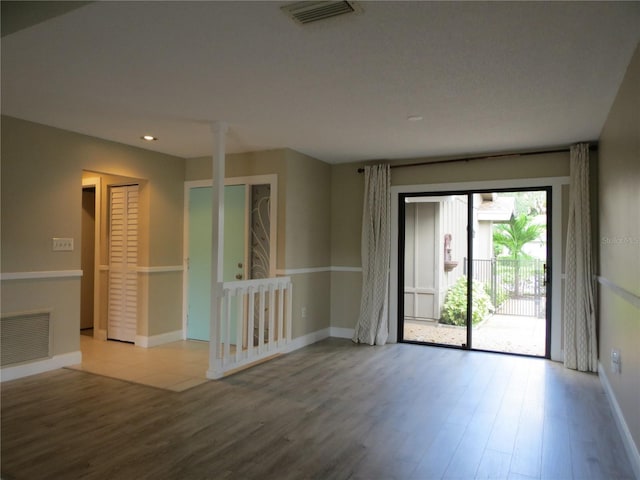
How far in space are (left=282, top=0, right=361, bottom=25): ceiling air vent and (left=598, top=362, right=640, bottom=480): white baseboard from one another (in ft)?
9.22

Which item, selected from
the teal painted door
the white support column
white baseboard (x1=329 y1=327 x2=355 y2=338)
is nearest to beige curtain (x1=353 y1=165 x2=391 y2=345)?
white baseboard (x1=329 y1=327 x2=355 y2=338)

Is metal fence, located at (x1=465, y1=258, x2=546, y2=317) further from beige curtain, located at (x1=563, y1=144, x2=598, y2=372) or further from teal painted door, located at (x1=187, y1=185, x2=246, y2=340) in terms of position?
teal painted door, located at (x1=187, y1=185, x2=246, y2=340)

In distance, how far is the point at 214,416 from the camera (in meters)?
3.10

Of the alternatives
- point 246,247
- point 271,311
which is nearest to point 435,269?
point 271,311

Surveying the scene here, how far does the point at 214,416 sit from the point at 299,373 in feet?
4.00

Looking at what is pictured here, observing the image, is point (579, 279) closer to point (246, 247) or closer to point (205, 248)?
point (246, 247)

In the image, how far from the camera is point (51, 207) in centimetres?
419

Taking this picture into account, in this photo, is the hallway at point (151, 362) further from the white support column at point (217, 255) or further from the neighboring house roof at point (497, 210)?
the neighboring house roof at point (497, 210)

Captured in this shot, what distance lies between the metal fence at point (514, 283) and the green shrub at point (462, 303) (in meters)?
0.09

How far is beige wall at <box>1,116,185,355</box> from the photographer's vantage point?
153 inches

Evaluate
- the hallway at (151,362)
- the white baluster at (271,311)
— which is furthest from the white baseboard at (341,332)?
the hallway at (151,362)

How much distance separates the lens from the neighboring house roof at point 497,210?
5287mm

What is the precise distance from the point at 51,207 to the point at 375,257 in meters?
3.66

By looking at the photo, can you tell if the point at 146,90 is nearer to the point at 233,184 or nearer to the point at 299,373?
the point at 233,184
